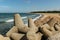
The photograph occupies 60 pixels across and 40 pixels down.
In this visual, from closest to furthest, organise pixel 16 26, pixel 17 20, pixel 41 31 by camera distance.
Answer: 1. pixel 41 31
2. pixel 16 26
3. pixel 17 20

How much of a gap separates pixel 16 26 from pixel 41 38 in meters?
1.03

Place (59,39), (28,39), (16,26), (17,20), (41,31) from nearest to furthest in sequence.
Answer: (59,39)
(28,39)
(41,31)
(16,26)
(17,20)

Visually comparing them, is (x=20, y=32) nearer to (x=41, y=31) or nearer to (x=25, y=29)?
(x=25, y=29)

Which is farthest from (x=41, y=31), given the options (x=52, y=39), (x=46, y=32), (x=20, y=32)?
(x=52, y=39)

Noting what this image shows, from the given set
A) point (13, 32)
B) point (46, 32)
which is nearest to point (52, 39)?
point (46, 32)

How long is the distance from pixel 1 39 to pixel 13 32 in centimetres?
83

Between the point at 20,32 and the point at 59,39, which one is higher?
the point at 59,39

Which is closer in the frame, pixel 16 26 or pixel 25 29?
pixel 25 29

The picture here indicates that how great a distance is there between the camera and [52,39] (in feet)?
10.7

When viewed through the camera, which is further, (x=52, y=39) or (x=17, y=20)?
(x=17, y=20)

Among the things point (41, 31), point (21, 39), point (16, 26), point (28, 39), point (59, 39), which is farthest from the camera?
point (16, 26)

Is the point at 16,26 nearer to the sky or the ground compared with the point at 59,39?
nearer to the ground

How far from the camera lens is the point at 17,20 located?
518 centimetres

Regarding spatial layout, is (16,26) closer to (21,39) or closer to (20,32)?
(20,32)
